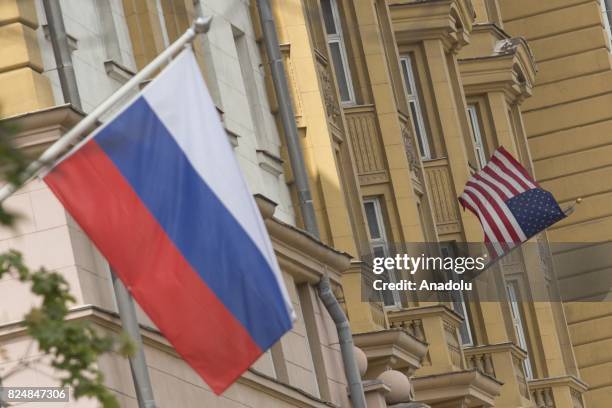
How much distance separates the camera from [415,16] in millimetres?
40906

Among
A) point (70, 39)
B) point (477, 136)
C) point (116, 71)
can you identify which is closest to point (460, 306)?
point (477, 136)

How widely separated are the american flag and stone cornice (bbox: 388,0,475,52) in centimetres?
497

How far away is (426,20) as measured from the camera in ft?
135

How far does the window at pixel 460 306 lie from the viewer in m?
39.2

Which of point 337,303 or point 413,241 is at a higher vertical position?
point 413,241

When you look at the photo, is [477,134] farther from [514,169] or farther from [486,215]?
[486,215]

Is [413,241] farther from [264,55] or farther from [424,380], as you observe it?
[264,55]

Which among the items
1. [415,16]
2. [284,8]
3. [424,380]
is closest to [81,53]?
[284,8]

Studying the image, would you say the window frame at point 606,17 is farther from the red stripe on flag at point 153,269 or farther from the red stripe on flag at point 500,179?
the red stripe on flag at point 153,269

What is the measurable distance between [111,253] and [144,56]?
377 inches

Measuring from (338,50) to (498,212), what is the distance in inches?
135

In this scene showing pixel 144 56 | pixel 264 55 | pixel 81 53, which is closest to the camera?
pixel 81 53

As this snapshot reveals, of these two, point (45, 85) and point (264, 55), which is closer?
point (45, 85)

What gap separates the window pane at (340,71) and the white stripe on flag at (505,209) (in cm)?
235
